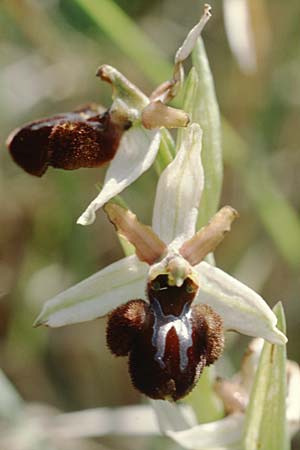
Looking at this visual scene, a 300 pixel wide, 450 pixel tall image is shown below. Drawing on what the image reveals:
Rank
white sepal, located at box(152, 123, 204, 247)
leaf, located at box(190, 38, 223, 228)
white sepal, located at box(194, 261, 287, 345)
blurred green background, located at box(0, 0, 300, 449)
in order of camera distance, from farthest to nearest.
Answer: blurred green background, located at box(0, 0, 300, 449) < leaf, located at box(190, 38, 223, 228) < white sepal, located at box(152, 123, 204, 247) < white sepal, located at box(194, 261, 287, 345)

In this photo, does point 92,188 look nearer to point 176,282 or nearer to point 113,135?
point 113,135

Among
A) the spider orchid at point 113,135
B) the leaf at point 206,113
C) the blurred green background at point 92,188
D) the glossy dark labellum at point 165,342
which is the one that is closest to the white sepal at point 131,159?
the spider orchid at point 113,135

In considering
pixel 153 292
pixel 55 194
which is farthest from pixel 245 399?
pixel 55 194

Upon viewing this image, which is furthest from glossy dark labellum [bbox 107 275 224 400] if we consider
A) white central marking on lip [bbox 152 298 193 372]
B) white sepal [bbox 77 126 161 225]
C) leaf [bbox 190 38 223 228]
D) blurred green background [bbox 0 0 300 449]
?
blurred green background [bbox 0 0 300 449]

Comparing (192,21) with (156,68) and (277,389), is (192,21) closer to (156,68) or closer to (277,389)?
(156,68)

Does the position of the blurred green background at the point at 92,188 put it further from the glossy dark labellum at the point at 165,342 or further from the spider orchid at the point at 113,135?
the glossy dark labellum at the point at 165,342

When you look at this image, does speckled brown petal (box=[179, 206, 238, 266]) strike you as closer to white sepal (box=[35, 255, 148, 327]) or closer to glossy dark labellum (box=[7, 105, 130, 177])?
white sepal (box=[35, 255, 148, 327])
